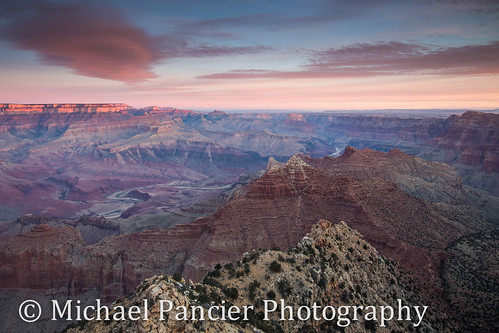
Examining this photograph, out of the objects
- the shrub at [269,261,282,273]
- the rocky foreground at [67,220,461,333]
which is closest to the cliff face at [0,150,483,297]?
the rocky foreground at [67,220,461,333]

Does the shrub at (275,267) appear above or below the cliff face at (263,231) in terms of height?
above

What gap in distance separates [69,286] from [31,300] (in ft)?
19.6

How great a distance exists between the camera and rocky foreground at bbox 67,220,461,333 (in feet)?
66.4

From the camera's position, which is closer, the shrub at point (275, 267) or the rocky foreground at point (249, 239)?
the shrub at point (275, 267)

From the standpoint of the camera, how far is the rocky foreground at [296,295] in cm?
2025

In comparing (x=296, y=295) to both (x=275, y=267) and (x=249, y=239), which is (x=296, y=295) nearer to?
(x=275, y=267)

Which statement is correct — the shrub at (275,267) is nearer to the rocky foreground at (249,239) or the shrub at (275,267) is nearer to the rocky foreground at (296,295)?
the rocky foreground at (296,295)

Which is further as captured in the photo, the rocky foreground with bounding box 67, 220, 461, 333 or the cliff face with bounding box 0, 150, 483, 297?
the cliff face with bounding box 0, 150, 483, 297

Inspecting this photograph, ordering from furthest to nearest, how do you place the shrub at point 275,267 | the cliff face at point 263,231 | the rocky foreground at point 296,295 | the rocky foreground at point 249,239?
the cliff face at point 263,231
the rocky foreground at point 249,239
the shrub at point 275,267
the rocky foreground at point 296,295

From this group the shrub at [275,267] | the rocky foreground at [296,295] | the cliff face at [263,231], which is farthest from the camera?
the cliff face at [263,231]

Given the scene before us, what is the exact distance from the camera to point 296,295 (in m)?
28.8

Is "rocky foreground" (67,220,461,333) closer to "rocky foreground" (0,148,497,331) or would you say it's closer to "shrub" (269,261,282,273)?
"shrub" (269,261,282,273)

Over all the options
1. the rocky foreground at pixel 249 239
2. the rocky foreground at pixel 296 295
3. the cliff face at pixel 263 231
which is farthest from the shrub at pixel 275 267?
the cliff face at pixel 263 231

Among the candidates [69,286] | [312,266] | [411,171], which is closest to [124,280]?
[69,286]
